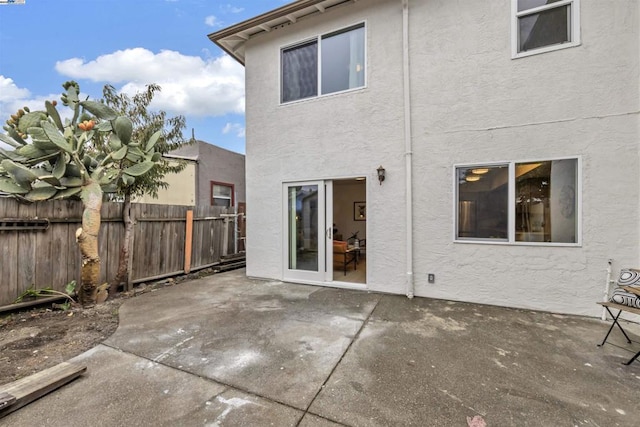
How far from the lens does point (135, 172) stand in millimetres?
4574

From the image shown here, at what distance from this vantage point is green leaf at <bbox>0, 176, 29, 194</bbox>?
3672mm

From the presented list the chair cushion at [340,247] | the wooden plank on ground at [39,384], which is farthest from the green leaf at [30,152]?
the chair cushion at [340,247]

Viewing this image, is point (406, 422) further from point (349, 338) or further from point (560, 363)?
point (560, 363)

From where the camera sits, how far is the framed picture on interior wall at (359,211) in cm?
1037

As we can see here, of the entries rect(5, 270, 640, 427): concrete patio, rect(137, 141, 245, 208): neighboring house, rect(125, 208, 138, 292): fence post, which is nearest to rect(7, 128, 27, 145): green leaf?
rect(125, 208, 138, 292): fence post

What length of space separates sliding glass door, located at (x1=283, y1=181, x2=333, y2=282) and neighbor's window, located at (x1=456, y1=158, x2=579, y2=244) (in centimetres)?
242

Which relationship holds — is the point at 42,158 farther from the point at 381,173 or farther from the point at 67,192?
the point at 381,173

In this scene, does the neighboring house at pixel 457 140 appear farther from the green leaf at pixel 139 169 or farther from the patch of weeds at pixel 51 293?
the patch of weeds at pixel 51 293

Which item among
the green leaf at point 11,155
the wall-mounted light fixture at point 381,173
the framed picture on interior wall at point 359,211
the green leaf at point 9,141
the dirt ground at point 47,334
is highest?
the green leaf at point 9,141

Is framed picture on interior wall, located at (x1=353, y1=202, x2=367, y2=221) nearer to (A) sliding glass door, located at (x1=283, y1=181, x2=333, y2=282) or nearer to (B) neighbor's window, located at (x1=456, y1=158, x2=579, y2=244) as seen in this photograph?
(A) sliding glass door, located at (x1=283, y1=181, x2=333, y2=282)

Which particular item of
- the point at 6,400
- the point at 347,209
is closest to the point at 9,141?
the point at 6,400

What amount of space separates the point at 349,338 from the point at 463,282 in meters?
2.42

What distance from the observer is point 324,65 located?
17.9 ft

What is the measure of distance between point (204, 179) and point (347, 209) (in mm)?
5561
